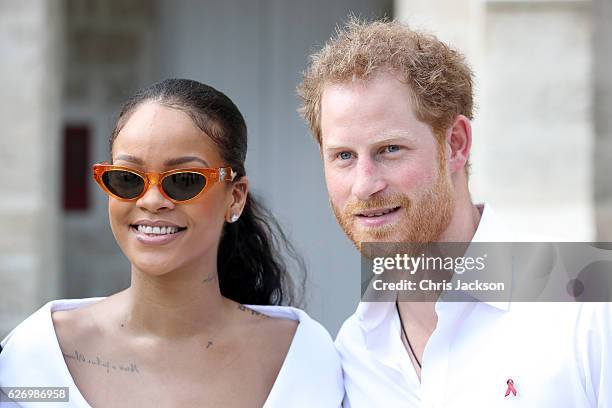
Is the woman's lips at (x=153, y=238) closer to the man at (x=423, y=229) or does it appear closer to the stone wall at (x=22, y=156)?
the man at (x=423, y=229)

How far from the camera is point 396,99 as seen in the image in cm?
275

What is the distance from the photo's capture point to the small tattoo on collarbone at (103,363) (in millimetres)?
2744

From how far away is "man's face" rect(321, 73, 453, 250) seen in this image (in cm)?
269

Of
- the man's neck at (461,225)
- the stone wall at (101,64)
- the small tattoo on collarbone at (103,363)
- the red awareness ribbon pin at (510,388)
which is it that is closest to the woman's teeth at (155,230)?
the small tattoo on collarbone at (103,363)

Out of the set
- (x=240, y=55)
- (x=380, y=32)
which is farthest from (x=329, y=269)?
(x=380, y=32)

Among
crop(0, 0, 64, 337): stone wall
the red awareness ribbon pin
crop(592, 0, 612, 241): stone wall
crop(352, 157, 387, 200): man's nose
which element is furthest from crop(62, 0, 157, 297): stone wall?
the red awareness ribbon pin

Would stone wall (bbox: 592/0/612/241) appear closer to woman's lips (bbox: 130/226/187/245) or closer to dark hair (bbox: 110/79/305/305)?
dark hair (bbox: 110/79/305/305)

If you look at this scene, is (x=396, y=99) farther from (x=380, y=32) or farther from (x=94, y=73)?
(x=94, y=73)

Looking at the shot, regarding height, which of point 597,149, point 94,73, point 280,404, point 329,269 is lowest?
point 280,404

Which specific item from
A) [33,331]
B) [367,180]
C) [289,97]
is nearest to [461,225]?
[367,180]

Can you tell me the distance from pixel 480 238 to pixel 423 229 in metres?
0.19

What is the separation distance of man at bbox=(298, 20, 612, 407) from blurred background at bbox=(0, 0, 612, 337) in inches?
56.1

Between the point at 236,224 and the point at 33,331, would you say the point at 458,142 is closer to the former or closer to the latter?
the point at 236,224

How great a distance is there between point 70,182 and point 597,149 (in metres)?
2.97
